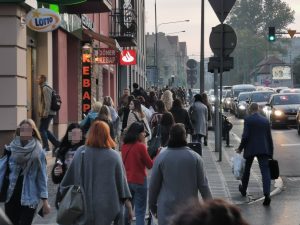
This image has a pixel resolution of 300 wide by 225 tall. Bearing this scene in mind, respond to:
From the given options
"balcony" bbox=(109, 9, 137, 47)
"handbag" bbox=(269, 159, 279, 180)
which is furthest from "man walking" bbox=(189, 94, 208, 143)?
"balcony" bbox=(109, 9, 137, 47)

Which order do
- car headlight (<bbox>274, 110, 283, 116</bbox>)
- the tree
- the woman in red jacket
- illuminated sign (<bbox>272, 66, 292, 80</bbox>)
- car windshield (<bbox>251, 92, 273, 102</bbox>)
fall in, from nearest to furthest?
the woman in red jacket → car headlight (<bbox>274, 110, 283, 116</bbox>) → car windshield (<bbox>251, 92, 273, 102</bbox>) → illuminated sign (<bbox>272, 66, 292, 80</bbox>) → the tree

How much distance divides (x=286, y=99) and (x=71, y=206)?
88.3 feet

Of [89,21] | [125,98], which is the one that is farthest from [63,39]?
[89,21]

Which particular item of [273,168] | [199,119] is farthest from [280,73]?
[273,168]

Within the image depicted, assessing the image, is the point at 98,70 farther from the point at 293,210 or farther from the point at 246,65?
the point at 246,65

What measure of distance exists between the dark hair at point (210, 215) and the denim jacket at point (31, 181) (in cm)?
507

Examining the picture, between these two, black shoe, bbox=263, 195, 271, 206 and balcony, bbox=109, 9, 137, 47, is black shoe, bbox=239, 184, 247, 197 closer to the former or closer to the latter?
black shoe, bbox=263, 195, 271, 206

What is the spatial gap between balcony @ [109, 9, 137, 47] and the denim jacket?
26.8 meters

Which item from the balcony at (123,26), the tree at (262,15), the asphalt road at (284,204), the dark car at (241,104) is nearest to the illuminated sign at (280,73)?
the tree at (262,15)

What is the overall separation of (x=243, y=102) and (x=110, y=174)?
35.2 metres

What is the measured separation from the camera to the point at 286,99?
32594 mm

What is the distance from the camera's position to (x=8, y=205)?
7312mm

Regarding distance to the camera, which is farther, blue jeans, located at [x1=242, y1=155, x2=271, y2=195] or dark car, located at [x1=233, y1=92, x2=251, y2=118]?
dark car, located at [x1=233, y1=92, x2=251, y2=118]

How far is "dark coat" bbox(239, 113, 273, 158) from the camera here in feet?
37.6
